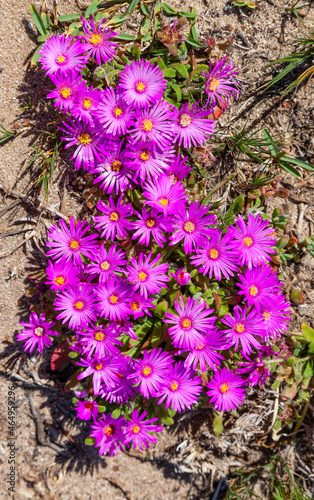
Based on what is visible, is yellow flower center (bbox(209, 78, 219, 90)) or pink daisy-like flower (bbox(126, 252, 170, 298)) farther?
yellow flower center (bbox(209, 78, 219, 90))

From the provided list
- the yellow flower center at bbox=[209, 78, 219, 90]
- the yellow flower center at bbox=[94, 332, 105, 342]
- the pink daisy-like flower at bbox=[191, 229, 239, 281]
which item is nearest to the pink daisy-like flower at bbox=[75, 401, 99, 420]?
the yellow flower center at bbox=[94, 332, 105, 342]

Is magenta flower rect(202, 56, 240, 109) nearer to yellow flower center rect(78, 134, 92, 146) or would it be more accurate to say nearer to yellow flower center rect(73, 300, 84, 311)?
yellow flower center rect(78, 134, 92, 146)

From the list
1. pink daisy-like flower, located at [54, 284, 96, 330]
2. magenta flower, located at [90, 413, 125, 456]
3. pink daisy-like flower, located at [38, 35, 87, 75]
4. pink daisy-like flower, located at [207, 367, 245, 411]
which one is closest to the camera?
pink daisy-like flower, located at [38, 35, 87, 75]

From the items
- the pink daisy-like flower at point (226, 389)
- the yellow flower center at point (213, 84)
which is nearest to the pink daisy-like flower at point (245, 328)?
the pink daisy-like flower at point (226, 389)

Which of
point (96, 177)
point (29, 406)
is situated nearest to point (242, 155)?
point (96, 177)

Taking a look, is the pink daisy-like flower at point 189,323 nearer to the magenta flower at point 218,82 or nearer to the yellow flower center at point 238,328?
the yellow flower center at point 238,328

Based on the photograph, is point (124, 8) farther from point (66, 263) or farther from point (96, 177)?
point (66, 263)
